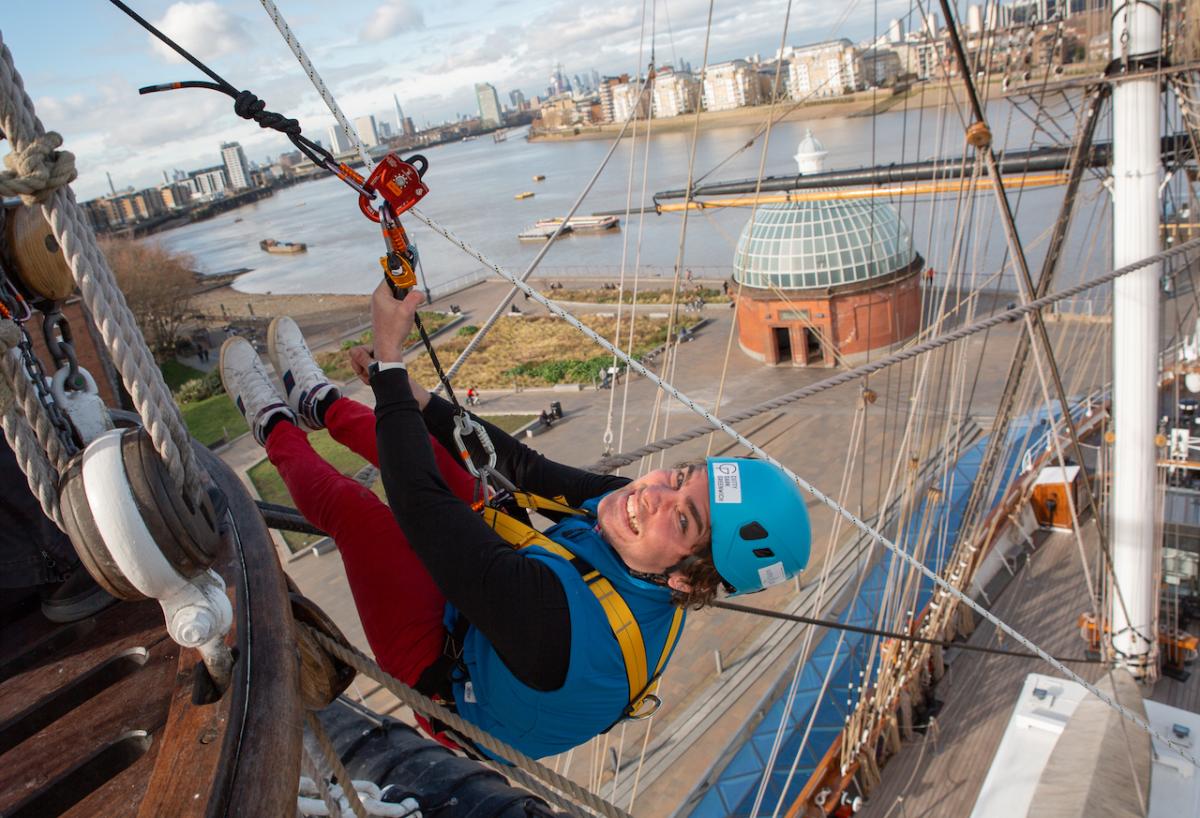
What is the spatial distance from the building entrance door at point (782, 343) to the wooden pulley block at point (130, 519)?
18.5 metres

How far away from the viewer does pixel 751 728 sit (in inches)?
299

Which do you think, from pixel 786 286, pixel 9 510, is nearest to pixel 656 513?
pixel 9 510

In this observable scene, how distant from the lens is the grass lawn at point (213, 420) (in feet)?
60.8

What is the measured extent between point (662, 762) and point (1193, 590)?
506 cm

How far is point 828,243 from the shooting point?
17516 millimetres

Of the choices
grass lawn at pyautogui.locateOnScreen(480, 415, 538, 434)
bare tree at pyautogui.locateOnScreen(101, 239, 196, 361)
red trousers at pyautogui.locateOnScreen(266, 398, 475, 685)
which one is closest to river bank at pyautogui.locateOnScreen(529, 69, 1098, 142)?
grass lawn at pyautogui.locateOnScreen(480, 415, 538, 434)

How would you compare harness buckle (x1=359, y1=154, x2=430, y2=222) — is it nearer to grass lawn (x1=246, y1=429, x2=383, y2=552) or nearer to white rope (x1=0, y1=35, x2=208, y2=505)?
white rope (x1=0, y1=35, x2=208, y2=505)

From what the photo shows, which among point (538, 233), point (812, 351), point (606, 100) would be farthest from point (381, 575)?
point (606, 100)

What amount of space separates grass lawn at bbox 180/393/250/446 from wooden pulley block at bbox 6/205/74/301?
57.2 feet

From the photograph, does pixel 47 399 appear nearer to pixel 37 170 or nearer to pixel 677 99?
pixel 37 170

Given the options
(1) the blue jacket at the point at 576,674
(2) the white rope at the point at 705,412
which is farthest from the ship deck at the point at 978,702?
(1) the blue jacket at the point at 576,674

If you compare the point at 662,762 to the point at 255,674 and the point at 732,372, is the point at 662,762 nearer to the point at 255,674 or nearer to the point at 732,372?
the point at 255,674

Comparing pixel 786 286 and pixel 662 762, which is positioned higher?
pixel 786 286

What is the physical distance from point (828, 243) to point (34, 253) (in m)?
17.4
